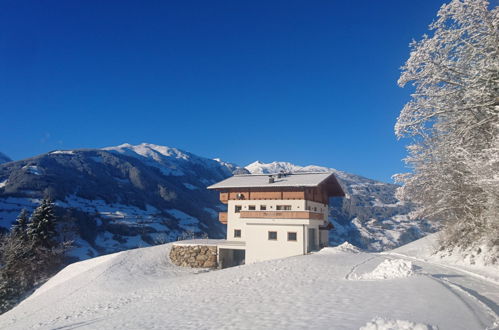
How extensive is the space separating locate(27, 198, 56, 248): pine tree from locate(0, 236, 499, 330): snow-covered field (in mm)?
15739

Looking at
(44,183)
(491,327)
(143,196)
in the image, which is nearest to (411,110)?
(491,327)

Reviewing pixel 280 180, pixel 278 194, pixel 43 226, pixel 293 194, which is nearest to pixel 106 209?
pixel 43 226

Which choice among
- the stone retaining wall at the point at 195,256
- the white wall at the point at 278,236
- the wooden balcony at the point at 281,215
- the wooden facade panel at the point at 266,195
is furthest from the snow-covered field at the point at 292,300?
the wooden facade panel at the point at 266,195

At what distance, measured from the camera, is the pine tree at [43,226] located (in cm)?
4253

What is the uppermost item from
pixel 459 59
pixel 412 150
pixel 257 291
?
pixel 459 59

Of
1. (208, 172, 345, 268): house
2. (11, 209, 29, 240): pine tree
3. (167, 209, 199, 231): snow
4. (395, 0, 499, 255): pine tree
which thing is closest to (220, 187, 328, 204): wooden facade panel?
(208, 172, 345, 268): house

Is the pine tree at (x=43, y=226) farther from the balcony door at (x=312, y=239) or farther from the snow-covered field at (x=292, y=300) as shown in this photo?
the balcony door at (x=312, y=239)

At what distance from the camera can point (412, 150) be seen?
25.6 metres

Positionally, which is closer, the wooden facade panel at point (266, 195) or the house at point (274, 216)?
the house at point (274, 216)

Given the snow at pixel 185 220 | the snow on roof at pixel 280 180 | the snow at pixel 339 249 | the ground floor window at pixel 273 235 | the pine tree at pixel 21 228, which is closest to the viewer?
the snow at pixel 339 249

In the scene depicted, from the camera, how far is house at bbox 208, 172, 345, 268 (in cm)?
3272

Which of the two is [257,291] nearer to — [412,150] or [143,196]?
[412,150]

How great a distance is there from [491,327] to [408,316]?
6.88ft

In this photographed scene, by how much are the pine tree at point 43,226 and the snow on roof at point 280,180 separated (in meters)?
23.8
